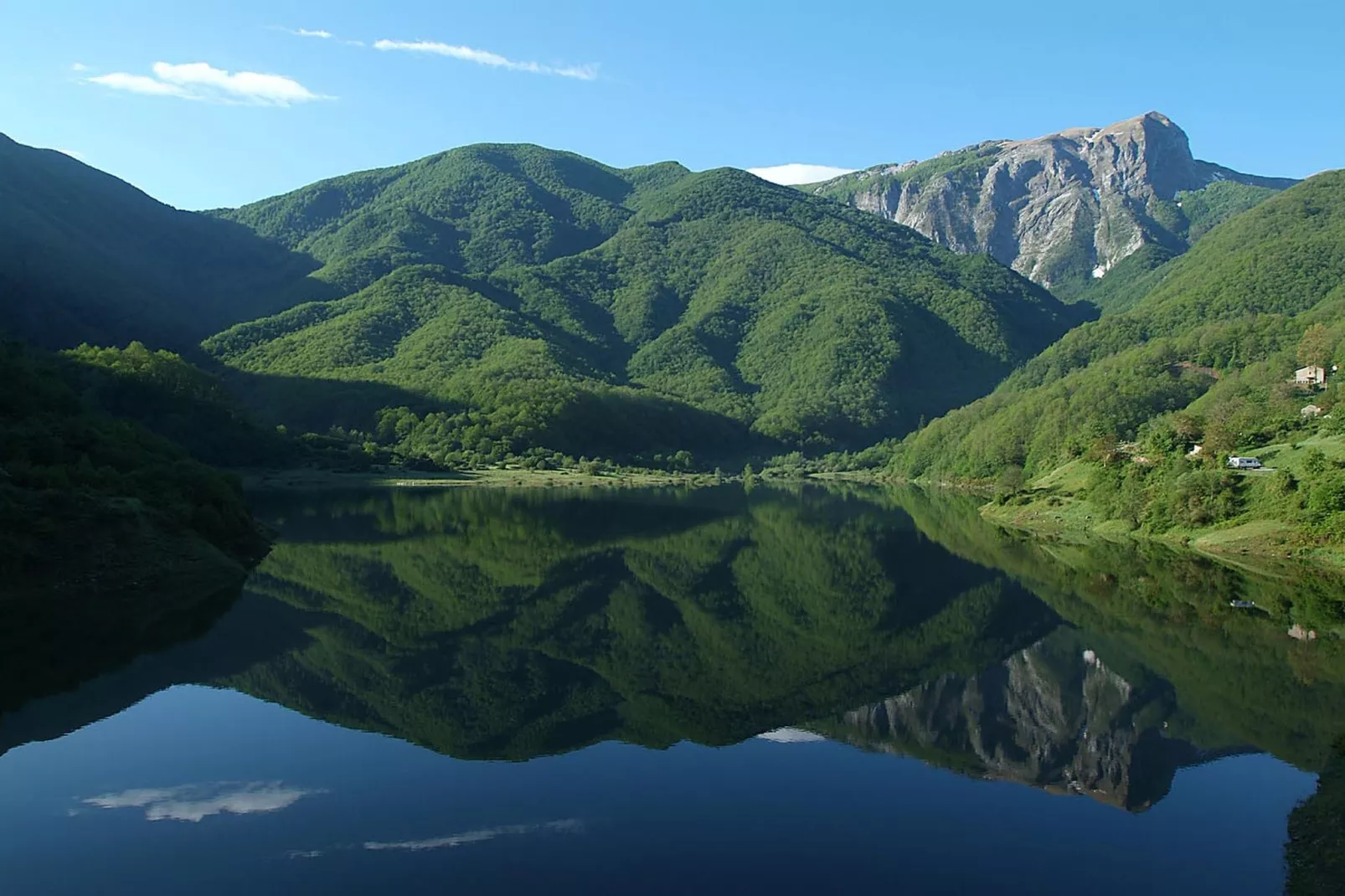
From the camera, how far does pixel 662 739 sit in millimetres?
23594

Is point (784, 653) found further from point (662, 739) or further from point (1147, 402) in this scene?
point (1147, 402)

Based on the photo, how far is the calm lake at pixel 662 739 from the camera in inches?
649

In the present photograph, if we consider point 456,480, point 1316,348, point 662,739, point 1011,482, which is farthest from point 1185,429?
point 456,480

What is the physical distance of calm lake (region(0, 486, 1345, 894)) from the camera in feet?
54.1

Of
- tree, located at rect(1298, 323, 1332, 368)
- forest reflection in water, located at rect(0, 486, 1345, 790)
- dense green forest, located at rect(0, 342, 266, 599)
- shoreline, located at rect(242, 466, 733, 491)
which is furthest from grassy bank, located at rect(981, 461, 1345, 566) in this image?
shoreline, located at rect(242, 466, 733, 491)

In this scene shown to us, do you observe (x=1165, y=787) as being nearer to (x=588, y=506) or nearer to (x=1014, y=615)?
(x=1014, y=615)

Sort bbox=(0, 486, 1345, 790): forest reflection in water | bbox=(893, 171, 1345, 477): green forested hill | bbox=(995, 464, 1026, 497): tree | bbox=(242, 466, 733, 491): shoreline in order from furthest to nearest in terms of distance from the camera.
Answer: bbox=(242, 466, 733, 491): shoreline → bbox=(995, 464, 1026, 497): tree → bbox=(893, 171, 1345, 477): green forested hill → bbox=(0, 486, 1345, 790): forest reflection in water

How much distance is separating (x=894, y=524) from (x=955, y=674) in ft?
187

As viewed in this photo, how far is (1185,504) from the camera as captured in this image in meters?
67.4

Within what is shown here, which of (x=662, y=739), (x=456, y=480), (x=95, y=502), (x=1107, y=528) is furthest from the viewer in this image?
(x=456, y=480)

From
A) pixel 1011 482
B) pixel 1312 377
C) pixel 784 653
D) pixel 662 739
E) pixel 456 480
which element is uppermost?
pixel 1312 377

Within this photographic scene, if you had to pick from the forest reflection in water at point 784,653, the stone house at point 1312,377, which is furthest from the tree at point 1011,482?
the forest reflection in water at point 784,653

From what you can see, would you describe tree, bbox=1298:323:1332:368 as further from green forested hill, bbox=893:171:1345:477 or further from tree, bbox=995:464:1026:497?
tree, bbox=995:464:1026:497

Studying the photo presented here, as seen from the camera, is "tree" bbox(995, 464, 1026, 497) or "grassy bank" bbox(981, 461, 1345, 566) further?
"tree" bbox(995, 464, 1026, 497)
